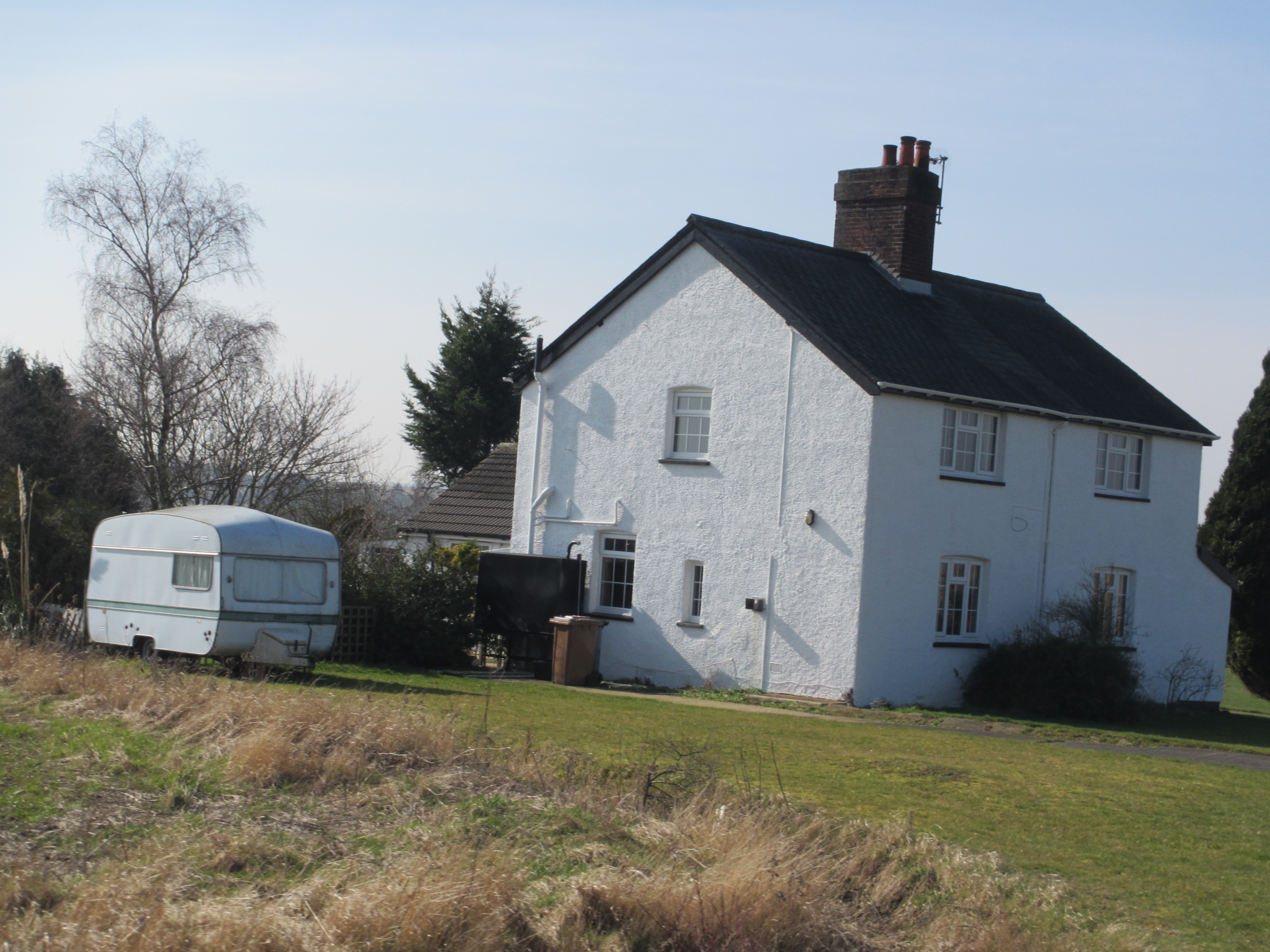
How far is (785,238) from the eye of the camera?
2405cm

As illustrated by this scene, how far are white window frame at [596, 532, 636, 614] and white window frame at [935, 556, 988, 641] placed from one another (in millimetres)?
5444

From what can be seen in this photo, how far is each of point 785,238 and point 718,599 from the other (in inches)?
278

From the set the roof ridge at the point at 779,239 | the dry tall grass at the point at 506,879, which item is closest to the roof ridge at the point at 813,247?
the roof ridge at the point at 779,239

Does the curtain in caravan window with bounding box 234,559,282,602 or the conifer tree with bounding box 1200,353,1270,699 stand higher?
the conifer tree with bounding box 1200,353,1270,699

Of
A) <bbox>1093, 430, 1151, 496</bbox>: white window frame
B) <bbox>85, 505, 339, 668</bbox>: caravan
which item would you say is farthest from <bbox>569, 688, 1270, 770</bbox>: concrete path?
<bbox>1093, 430, 1151, 496</bbox>: white window frame

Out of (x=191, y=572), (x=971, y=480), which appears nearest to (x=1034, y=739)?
(x=971, y=480)

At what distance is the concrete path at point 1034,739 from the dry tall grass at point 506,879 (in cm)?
840

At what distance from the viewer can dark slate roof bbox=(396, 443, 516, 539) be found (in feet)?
91.4

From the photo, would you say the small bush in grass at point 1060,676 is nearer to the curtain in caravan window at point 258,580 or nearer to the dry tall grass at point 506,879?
the curtain in caravan window at point 258,580

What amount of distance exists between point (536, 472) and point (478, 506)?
418 cm

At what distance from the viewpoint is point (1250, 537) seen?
30297 mm

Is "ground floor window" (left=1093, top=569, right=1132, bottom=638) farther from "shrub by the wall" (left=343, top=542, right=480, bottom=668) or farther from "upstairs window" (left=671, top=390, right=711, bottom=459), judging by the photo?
"shrub by the wall" (left=343, top=542, right=480, bottom=668)

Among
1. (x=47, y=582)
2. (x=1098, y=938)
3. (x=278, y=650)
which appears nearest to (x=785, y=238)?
(x=278, y=650)

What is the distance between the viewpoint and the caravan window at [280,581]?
18.8m
